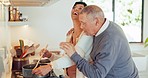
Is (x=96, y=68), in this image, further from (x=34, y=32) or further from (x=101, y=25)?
(x=34, y=32)

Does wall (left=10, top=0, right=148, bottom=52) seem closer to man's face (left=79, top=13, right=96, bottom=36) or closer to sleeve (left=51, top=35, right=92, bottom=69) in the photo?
sleeve (left=51, top=35, right=92, bottom=69)

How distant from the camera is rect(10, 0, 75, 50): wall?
3921 millimetres

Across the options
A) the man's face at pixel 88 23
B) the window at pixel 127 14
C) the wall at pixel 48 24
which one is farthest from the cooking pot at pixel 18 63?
the window at pixel 127 14

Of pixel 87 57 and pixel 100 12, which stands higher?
pixel 100 12

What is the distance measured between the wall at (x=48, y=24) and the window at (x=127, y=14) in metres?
0.68

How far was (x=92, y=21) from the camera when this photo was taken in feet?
4.25

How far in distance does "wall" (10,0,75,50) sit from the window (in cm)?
68

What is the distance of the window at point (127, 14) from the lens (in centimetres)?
443

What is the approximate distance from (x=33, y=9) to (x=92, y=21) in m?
2.76

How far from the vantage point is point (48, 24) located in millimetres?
4020

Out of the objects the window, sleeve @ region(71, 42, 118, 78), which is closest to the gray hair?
sleeve @ region(71, 42, 118, 78)

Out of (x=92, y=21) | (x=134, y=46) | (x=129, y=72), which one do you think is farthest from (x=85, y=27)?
(x=134, y=46)

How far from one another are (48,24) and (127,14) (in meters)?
1.53

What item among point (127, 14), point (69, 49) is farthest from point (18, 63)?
point (127, 14)
